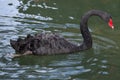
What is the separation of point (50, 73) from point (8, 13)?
4204mm

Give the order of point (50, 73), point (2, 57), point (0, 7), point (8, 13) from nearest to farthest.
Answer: point (50, 73)
point (2, 57)
point (8, 13)
point (0, 7)

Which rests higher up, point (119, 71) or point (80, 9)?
point (80, 9)

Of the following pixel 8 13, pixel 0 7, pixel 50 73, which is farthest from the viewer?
pixel 0 7

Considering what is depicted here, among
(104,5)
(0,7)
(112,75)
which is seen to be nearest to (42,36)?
(112,75)

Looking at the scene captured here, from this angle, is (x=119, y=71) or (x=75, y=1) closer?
(x=119, y=71)

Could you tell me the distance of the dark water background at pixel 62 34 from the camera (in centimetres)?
776

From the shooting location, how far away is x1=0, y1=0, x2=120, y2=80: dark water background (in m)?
7.76

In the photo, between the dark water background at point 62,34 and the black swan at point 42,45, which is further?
the black swan at point 42,45

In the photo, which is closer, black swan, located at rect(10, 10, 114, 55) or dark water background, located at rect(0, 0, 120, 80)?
dark water background, located at rect(0, 0, 120, 80)

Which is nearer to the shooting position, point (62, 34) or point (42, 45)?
point (42, 45)

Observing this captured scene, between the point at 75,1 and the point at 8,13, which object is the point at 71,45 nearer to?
the point at 8,13

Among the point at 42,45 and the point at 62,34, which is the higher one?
the point at 62,34

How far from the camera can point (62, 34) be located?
10.0 m

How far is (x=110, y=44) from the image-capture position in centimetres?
947
